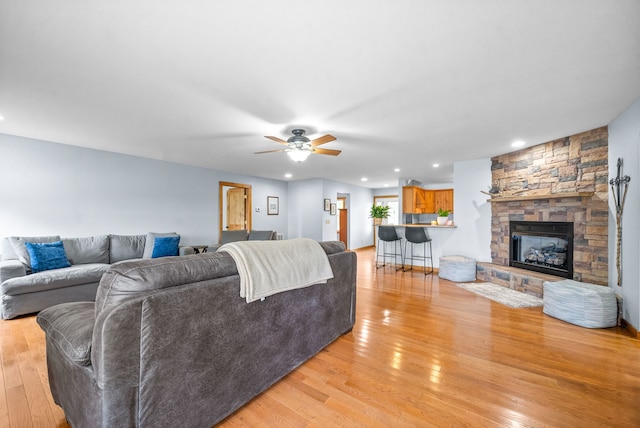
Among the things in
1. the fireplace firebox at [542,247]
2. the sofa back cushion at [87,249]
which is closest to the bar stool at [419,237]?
the fireplace firebox at [542,247]

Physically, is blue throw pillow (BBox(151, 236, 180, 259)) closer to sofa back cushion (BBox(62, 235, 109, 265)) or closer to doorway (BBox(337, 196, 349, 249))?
sofa back cushion (BBox(62, 235, 109, 265))

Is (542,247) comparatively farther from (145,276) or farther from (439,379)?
(145,276)

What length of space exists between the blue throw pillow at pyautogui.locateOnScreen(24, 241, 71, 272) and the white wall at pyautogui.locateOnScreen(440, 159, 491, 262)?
6530 mm

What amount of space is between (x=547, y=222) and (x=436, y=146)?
2009 millimetres

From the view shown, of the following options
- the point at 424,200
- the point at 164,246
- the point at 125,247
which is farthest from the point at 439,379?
the point at 424,200

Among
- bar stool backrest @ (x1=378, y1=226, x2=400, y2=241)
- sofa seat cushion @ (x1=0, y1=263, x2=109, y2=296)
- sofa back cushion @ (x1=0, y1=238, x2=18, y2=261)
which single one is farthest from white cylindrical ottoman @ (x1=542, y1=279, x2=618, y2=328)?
sofa back cushion @ (x1=0, y1=238, x2=18, y2=261)

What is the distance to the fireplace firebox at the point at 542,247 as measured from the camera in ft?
12.3

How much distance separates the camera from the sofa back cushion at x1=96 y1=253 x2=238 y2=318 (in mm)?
1153

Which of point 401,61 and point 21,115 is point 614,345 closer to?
point 401,61

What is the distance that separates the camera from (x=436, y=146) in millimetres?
4254

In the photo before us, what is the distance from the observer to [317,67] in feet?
6.65

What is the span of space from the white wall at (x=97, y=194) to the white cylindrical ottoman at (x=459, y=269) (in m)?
5.18

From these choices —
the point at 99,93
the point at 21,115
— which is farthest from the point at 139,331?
the point at 21,115

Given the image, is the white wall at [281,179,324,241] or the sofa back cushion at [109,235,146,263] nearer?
the sofa back cushion at [109,235,146,263]
